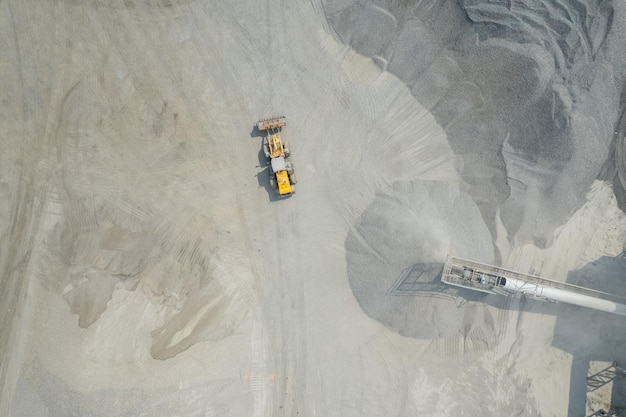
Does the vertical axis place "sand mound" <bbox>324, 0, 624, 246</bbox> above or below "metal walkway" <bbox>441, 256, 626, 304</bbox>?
above

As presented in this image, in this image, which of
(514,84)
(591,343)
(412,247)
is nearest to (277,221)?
(412,247)

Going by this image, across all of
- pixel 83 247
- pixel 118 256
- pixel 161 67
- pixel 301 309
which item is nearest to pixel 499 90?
pixel 301 309

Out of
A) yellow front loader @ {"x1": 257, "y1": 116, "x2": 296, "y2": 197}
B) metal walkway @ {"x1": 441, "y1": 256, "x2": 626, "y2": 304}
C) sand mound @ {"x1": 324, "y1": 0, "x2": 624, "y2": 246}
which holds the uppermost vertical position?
Result: sand mound @ {"x1": 324, "y1": 0, "x2": 624, "y2": 246}

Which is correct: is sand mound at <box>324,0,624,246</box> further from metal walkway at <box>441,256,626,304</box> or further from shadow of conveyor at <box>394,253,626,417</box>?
shadow of conveyor at <box>394,253,626,417</box>

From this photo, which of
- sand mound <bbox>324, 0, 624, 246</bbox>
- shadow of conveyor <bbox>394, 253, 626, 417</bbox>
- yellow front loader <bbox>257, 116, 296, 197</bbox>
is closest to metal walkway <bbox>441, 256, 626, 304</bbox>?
shadow of conveyor <bbox>394, 253, 626, 417</bbox>

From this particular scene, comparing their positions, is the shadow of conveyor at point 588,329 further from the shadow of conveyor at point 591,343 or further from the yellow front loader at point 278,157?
the yellow front loader at point 278,157
